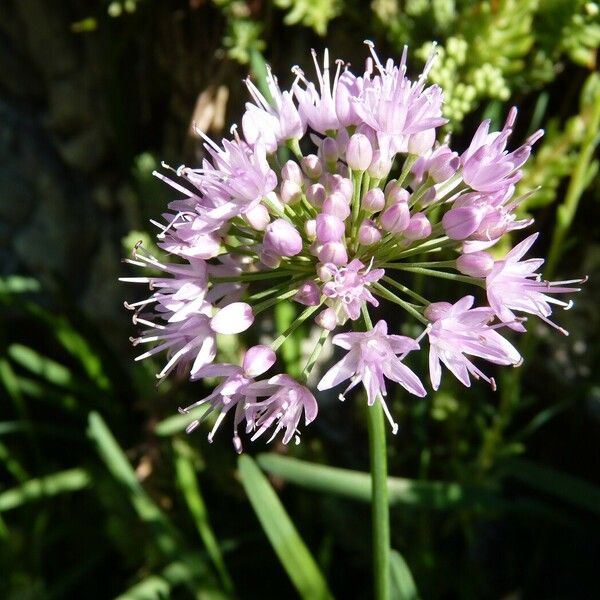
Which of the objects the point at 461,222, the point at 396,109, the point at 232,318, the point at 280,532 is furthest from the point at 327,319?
the point at 280,532

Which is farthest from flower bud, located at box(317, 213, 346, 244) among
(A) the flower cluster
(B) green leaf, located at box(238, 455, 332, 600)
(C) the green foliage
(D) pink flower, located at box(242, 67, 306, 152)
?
(C) the green foliage

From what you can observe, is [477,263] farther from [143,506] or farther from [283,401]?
[143,506]

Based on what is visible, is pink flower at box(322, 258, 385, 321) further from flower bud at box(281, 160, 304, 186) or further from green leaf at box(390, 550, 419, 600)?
green leaf at box(390, 550, 419, 600)

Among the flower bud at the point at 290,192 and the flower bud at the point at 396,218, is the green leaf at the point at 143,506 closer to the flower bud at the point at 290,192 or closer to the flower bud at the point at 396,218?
the flower bud at the point at 290,192

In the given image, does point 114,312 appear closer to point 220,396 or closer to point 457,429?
point 457,429

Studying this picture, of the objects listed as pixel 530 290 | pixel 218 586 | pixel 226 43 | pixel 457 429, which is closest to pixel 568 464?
pixel 457 429

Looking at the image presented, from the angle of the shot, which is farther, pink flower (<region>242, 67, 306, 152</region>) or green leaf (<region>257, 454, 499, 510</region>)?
green leaf (<region>257, 454, 499, 510</region>)

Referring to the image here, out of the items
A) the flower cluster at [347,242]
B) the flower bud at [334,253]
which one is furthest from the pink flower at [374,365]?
the flower bud at [334,253]
